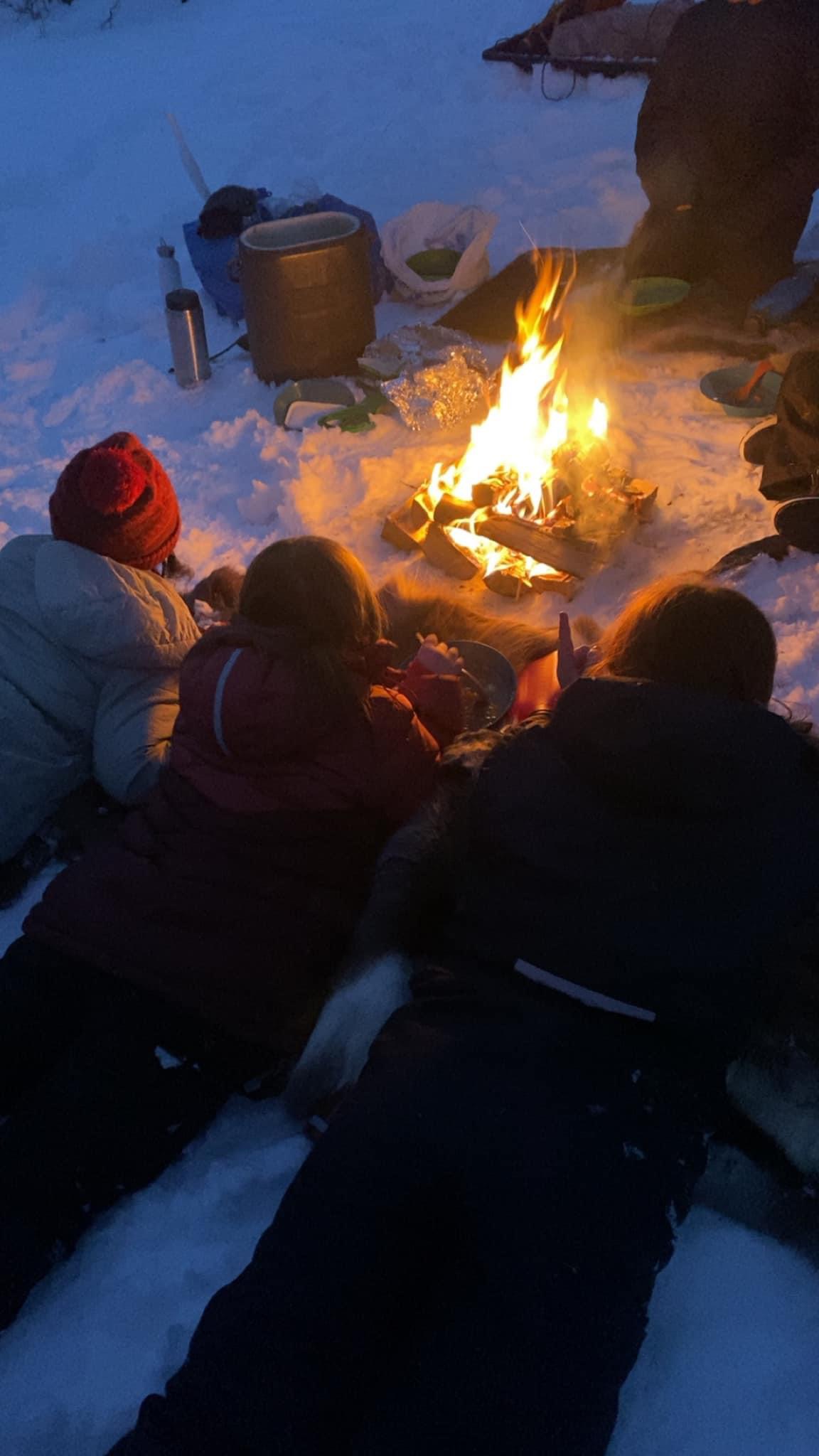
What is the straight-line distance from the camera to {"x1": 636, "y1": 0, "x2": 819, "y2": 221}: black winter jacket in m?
5.94

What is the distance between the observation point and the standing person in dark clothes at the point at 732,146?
5.96 metres

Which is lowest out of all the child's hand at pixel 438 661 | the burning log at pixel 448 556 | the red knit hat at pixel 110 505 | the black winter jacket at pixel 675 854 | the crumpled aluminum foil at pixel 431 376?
the burning log at pixel 448 556

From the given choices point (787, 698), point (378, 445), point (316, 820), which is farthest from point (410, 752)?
point (378, 445)

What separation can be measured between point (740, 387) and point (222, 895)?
4114 millimetres

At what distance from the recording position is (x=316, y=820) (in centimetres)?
231

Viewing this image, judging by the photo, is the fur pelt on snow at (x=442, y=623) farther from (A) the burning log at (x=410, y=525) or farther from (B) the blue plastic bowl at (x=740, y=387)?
(B) the blue plastic bowl at (x=740, y=387)

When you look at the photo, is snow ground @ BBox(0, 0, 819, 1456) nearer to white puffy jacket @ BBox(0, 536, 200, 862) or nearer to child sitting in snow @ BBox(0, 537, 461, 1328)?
child sitting in snow @ BBox(0, 537, 461, 1328)

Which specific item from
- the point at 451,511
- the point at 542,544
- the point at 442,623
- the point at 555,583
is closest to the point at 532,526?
the point at 542,544

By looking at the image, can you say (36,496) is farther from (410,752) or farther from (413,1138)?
(413,1138)

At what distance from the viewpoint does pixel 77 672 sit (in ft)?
9.37

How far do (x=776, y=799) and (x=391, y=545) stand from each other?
2.86 metres

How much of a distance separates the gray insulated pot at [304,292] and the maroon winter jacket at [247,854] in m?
3.71

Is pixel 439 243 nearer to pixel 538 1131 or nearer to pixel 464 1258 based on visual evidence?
pixel 538 1131

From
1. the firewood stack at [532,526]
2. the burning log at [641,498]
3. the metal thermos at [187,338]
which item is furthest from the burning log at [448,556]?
the metal thermos at [187,338]
